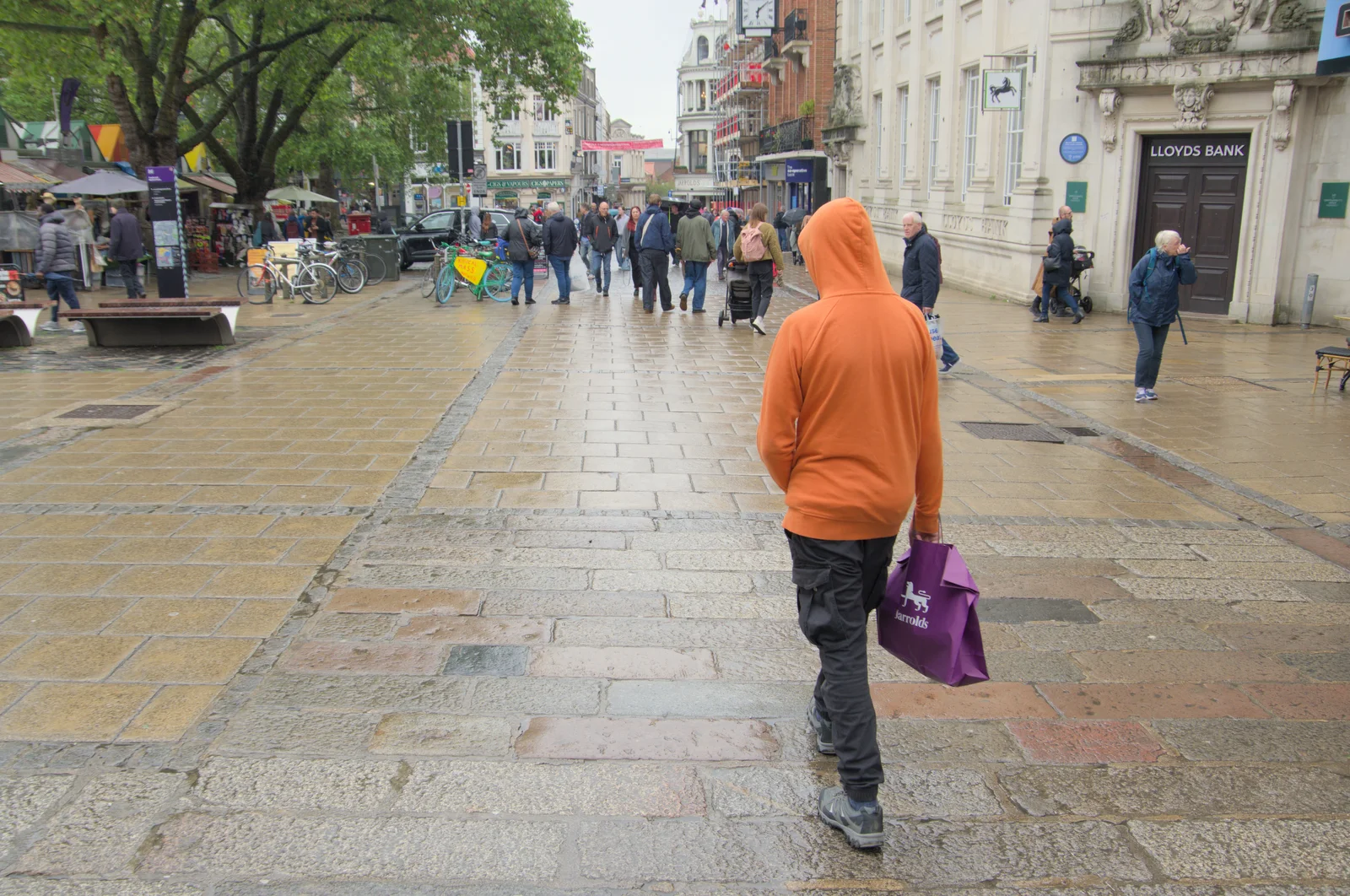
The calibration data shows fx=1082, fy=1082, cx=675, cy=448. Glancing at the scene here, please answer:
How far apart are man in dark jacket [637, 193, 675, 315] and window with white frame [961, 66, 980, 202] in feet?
26.0

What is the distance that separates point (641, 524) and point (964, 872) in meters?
3.47

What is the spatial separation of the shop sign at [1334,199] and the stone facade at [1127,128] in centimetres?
13

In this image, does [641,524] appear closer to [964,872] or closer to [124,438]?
[964,872]

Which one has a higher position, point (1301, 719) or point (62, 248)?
point (62, 248)

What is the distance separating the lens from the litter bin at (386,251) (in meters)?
23.3

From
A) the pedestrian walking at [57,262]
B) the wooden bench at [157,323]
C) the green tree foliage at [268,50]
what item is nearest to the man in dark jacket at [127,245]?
the pedestrian walking at [57,262]

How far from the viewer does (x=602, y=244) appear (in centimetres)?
1964

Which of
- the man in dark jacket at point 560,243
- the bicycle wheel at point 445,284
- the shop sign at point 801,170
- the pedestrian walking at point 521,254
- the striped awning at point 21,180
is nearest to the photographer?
the man in dark jacket at point 560,243

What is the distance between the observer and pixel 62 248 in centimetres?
1553

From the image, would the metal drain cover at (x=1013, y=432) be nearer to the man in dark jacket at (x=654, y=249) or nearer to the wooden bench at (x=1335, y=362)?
the wooden bench at (x=1335, y=362)

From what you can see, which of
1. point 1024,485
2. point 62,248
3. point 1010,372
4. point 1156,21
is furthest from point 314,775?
point 1156,21

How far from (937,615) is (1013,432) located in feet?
20.7

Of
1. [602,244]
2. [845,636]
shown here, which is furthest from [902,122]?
[845,636]

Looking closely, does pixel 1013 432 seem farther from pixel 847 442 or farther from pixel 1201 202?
pixel 1201 202
